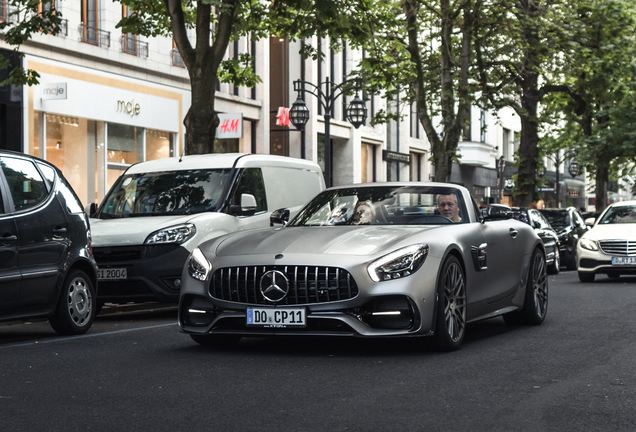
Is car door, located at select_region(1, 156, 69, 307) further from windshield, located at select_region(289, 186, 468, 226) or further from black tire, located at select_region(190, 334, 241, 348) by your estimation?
windshield, located at select_region(289, 186, 468, 226)

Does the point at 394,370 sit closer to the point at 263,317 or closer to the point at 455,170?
the point at 263,317

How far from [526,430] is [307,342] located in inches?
152

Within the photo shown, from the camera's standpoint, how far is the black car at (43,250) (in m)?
9.16

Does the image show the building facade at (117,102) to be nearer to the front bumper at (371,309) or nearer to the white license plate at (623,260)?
the white license plate at (623,260)

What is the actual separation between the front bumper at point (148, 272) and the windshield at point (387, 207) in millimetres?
2647

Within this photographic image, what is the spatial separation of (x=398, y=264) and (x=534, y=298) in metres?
3.15

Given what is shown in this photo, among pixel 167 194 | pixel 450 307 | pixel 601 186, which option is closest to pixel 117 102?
pixel 167 194

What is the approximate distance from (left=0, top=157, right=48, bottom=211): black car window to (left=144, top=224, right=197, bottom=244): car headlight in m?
2.08

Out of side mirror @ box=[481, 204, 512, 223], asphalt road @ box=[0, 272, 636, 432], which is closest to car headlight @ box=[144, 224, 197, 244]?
asphalt road @ box=[0, 272, 636, 432]

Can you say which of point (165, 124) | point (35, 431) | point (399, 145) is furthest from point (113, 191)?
point (399, 145)

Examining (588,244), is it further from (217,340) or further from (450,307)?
(217,340)

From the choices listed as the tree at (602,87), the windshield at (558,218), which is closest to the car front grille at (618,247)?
the windshield at (558,218)

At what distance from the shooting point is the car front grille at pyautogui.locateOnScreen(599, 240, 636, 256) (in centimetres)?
1892

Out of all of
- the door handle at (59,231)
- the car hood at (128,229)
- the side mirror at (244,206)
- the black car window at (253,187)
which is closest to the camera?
the door handle at (59,231)
